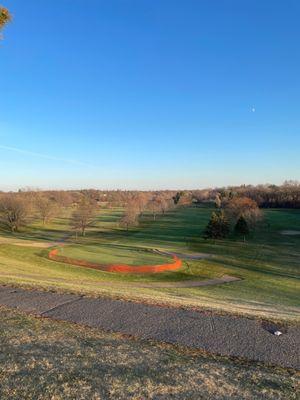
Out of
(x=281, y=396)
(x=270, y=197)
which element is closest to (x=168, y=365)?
(x=281, y=396)

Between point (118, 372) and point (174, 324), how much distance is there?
283 cm

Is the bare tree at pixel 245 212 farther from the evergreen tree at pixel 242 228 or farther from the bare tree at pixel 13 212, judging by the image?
the bare tree at pixel 13 212

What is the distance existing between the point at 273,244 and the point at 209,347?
5304cm

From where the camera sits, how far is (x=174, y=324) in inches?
337

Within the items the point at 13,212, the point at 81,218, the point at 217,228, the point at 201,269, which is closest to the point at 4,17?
the point at 201,269

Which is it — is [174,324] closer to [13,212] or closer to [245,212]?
[245,212]

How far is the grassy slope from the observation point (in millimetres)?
15375

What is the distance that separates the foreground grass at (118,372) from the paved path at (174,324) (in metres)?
0.51

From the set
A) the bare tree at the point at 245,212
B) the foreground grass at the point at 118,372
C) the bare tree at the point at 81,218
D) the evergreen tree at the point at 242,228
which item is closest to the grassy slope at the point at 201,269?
the evergreen tree at the point at 242,228

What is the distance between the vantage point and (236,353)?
7.06 metres

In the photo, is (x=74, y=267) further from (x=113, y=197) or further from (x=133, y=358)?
(x=113, y=197)

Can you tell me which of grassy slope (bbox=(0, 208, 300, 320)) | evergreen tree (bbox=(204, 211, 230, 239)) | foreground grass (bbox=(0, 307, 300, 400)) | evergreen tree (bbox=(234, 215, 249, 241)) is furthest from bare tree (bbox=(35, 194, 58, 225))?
foreground grass (bbox=(0, 307, 300, 400))

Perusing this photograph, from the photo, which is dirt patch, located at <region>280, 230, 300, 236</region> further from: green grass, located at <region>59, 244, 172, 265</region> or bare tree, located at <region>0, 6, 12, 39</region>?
bare tree, located at <region>0, 6, 12, 39</region>

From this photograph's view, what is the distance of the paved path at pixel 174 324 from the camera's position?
23.9 feet
